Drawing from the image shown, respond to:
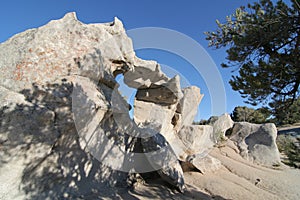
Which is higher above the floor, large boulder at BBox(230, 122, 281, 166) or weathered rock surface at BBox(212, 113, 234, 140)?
weathered rock surface at BBox(212, 113, 234, 140)

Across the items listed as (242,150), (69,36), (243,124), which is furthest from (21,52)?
(243,124)

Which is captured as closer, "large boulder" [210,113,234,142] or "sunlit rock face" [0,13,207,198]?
"sunlit rock face" [0,13,207,198]

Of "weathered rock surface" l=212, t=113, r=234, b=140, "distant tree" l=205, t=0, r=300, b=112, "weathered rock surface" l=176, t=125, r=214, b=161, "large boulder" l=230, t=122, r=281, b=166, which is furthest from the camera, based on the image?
"weathered rock surface" l=212, t=113, r=234, b=140

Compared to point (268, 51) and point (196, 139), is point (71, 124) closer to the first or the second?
point (268, 51)

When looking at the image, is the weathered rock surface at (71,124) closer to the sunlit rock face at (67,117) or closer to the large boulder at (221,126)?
the sunlit rock face at (67,117)

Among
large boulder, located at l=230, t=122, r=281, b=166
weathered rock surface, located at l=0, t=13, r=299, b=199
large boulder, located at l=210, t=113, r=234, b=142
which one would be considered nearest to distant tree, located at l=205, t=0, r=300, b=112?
weathered rock surface, located at l=0, t=13, r=299, b=199

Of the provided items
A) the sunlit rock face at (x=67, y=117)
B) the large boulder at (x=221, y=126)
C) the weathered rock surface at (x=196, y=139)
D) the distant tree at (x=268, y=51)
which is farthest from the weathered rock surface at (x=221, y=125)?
the distant tree at (x=268, y=51)

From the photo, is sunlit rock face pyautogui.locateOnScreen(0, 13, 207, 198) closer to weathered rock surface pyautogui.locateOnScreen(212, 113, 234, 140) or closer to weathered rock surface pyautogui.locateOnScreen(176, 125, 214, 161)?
weathered rock surface pyautogui.locateOnScreen(176, 125, 214, 161)

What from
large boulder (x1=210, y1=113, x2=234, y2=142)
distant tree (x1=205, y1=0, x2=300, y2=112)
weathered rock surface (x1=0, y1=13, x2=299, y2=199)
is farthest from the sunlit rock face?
large boulder (x1=210, y1=113, x2=234, y2=142)

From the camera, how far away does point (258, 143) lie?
1179cm

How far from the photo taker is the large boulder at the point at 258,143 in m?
10.4

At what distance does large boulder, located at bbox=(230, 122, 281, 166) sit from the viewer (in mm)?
10414

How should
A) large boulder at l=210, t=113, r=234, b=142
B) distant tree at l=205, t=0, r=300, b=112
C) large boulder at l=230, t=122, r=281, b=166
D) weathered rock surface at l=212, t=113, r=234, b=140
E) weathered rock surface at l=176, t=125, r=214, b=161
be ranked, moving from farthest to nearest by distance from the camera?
weathered rock surface at l=212, t=113, r=234, b=140 → large boulder at l=210, t=113, r=234, b=142 → weathered rock surface at l=176, t=125, r=214, b=161 → large boulder at l=230, t=122, r=281, b=166 → distant tree at l=205, t=0, r=300, b=112

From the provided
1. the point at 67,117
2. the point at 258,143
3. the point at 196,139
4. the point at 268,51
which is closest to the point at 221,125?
the point at 258,143
